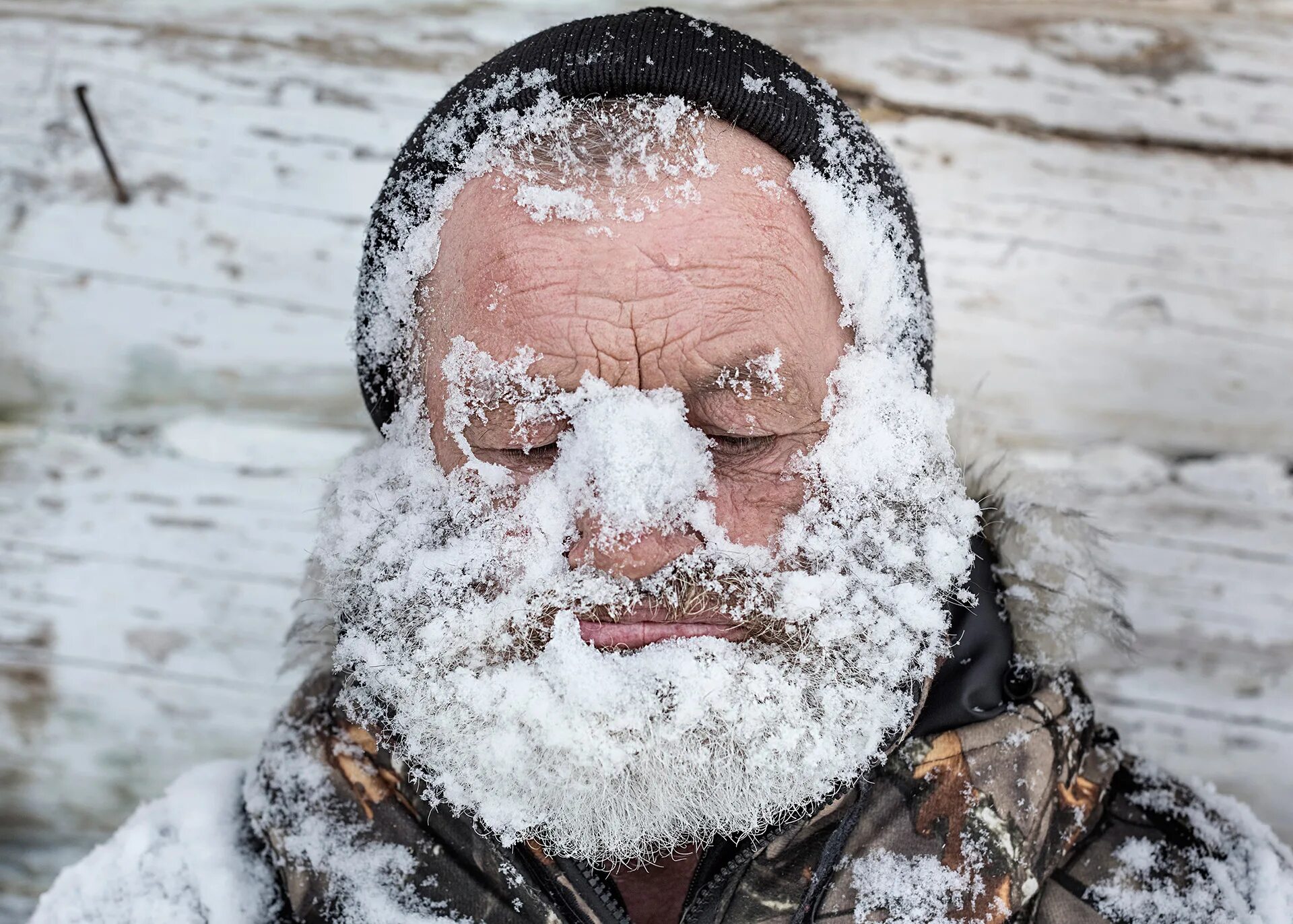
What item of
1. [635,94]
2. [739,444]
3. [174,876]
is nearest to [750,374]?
[739,444]

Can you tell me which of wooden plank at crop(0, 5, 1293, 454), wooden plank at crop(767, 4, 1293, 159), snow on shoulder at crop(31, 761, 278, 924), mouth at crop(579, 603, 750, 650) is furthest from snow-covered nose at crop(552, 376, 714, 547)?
wooden plank at crop(767, 4, 1293, 159)

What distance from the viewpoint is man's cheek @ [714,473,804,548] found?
1.35 metres

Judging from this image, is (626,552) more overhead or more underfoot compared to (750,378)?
more underfoot

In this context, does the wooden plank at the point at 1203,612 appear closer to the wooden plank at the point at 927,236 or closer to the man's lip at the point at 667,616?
the wooden plank at the point at 927,236

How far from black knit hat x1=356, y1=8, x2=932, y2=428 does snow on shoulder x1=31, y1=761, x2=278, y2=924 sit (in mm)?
774

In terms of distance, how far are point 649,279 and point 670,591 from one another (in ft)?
1.42

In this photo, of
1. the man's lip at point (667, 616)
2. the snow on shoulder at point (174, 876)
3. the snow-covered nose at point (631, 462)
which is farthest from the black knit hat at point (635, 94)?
the snow on shoulder at point (174, 876)

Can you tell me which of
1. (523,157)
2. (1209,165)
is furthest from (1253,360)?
(523,157)

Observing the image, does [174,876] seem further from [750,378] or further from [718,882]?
[750,378]

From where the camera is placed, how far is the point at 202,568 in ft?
7.49

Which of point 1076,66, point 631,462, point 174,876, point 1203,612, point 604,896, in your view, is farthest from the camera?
point 1203,612

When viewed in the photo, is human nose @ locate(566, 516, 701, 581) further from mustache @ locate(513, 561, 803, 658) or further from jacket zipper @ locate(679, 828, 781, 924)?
jacket zipper @ locate(679, 828, 781, 924)

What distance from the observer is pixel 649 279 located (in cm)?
131

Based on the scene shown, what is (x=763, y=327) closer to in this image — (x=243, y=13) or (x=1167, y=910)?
(x=1167, y=910)
